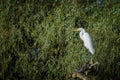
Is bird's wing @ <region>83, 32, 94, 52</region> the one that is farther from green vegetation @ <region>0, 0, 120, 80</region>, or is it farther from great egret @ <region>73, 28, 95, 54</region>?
green vegetation @ <region>0, 0, 120, 80</region>

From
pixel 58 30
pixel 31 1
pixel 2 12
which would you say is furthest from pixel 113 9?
pixel 2 12

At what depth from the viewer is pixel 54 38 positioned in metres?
6.11

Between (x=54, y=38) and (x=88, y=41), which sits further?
Answer: (x=54, y=38)

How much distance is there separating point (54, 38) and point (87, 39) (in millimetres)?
727

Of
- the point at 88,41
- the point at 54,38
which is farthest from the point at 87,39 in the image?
the point at 54,38

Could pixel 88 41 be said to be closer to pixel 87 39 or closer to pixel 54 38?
pixel 87 39

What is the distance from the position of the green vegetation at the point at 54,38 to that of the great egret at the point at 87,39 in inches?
7.0

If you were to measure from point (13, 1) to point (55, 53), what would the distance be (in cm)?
111

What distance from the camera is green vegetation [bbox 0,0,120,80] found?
19.4ft

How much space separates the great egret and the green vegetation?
0.18 metres

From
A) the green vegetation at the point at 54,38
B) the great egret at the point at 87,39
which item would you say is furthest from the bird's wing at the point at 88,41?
the green vegetation at the point at 54,38

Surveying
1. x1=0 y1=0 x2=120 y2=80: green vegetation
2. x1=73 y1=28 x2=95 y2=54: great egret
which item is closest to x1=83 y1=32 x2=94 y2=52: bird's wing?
x1=73 y1=28 x2=95 y2=54: great egret

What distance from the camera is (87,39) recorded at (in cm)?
556

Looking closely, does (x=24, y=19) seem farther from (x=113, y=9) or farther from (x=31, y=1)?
(x=113, y=9)
